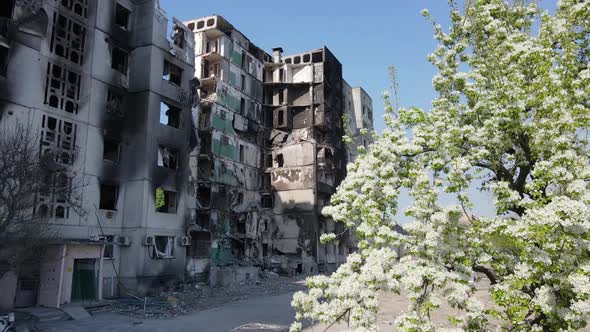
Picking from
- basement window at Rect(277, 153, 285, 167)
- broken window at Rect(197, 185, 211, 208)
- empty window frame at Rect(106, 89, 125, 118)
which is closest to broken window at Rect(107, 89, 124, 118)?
empty window frame at Rect(106, 89, 125, 118)

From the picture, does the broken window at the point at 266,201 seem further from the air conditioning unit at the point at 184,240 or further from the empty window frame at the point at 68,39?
the empty window frame at the point at 68,39

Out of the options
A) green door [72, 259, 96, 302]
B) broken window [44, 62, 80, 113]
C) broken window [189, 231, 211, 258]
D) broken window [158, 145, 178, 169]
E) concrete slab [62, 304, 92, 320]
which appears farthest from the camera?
broken window [189, 231, 211, 258]

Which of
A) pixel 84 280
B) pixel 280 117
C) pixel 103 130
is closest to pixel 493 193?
pixel 84 280

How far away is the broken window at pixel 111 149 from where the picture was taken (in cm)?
2915

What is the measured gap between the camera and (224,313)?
22703 mm

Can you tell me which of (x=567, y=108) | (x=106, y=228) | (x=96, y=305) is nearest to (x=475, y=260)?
(x=567, y=108)

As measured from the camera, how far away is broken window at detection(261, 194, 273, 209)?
5152cm

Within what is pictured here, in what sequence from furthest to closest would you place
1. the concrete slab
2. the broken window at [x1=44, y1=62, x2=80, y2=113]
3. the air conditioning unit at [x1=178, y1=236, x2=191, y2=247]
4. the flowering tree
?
the air conditioning unit at [x1=178, y1=236, x2=191, y2=247] → the broken window at [x1=44, y1=62, x2=80, y2=113] → the concrete slab → the flowering tree

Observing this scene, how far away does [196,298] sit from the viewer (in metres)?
28.5

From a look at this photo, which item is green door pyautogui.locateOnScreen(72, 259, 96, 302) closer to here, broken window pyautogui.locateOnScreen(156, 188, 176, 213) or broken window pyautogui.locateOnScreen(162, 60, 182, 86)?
broken window pyautogui.locateOnScreen(156, 188, 176, 213)

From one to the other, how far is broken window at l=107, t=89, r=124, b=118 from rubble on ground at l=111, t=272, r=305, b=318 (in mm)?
12417

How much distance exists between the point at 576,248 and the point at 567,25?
4995 millimetres

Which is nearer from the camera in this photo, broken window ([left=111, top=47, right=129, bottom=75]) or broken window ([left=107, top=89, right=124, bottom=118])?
broken window ([left=107, top=89, right=124, bottom=118])

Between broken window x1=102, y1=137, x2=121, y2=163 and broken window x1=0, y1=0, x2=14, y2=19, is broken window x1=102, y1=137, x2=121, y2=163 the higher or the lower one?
the lower one
